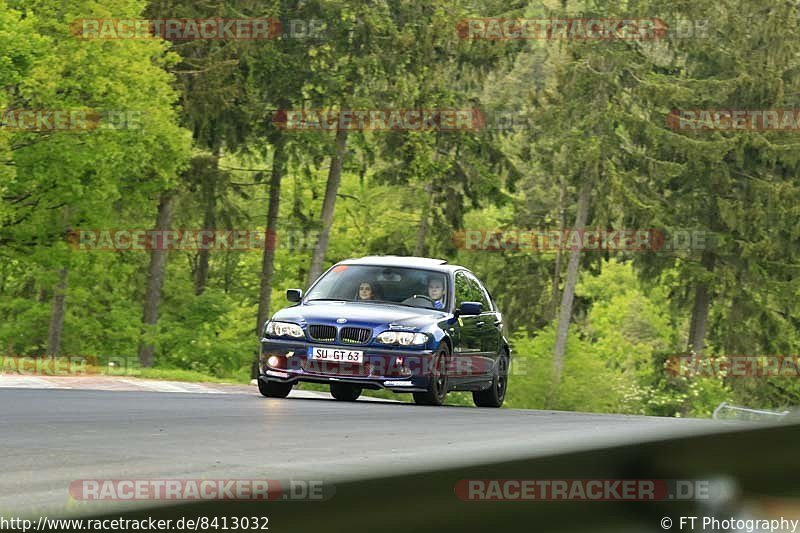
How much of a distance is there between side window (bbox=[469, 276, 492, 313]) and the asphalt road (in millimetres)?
2318

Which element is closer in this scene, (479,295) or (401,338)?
(401,338)

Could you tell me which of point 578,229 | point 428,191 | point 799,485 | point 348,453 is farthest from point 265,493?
point 428,191

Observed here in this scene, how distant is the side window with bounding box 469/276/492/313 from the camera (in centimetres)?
1859

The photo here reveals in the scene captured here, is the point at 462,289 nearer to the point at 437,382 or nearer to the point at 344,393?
the point at 437,382

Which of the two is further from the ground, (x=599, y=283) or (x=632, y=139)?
(x=632, y=139)

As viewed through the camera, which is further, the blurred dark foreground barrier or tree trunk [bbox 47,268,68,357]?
tree trunk [bbox 47,268,68,357]

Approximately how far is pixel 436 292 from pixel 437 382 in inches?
49.2

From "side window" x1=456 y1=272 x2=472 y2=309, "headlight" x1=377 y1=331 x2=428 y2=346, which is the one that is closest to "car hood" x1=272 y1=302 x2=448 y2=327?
"headlight" x1=377 y1=331 x2=428 y2=346

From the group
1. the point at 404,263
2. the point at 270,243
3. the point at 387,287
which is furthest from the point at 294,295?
the point at 270,243

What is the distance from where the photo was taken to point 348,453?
360 inches

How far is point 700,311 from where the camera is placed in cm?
Result: 5259

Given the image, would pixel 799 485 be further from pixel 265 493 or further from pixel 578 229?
pixel 578 229

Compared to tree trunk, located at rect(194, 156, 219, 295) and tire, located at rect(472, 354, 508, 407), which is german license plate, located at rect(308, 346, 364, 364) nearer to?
tire, located at rect(472, 354, 508, 407)

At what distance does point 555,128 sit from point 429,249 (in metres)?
8.14
